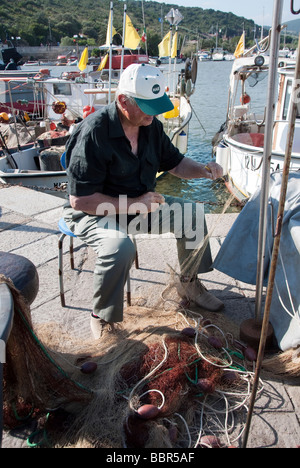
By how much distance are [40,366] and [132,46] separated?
9609 millimetres

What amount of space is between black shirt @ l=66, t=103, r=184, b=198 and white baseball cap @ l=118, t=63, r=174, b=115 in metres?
0.21

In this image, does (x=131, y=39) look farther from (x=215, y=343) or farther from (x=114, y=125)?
(x=215, y=343)

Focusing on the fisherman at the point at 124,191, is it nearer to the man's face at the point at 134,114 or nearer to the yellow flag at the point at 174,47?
the man's face at the point at 134,114

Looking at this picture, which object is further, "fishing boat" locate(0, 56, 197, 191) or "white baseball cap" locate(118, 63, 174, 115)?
"fishing boat" locate(0, 56, 197, 191)

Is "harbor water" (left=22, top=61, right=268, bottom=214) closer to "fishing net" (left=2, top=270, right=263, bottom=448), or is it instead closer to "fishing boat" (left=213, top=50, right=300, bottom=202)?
"fishing boat" (left=213, top=50, right=300, bottom=202)

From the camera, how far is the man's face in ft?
8.06

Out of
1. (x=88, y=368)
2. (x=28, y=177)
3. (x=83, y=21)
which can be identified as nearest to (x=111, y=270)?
(x=88, y=368)

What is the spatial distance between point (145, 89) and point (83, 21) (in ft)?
335

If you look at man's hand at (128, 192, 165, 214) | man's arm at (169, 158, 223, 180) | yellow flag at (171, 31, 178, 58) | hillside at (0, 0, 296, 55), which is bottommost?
man's hand at (128, 192, 165, 214)

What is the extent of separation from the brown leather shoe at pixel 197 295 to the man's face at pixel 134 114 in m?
1.23

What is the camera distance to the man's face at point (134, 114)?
2457 mm

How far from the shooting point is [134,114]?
8.13 feet

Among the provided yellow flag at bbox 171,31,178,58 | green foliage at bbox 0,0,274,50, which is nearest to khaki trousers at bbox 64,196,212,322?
yellow flag at bbox 171,31,178,58
